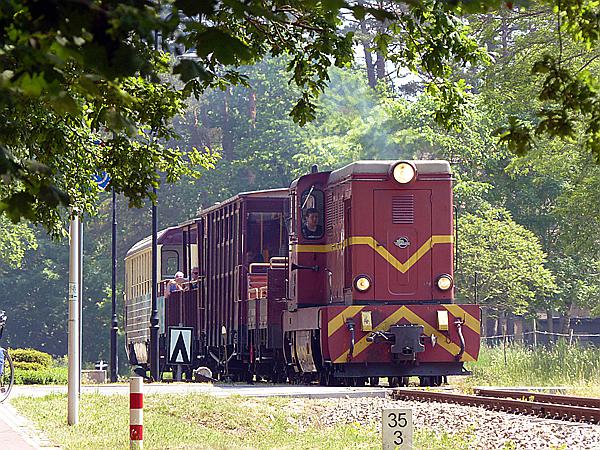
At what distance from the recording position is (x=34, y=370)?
110ft

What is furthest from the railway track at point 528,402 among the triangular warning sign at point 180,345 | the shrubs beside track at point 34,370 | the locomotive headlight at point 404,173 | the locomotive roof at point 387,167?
the shrubs beside track at point 34,370

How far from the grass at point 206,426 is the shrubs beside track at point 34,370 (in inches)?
383

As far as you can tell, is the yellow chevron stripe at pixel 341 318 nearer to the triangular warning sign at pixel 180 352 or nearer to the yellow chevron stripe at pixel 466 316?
the yellow chevron stripe at pixel 466 316

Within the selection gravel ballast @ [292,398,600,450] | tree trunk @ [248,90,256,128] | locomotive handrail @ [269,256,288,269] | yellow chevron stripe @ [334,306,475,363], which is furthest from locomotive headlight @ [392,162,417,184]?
tree trunk @ [248,90,256,128]

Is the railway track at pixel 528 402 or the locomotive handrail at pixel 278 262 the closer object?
the railway track at pixel 528 402

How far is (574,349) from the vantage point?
28.9 meters

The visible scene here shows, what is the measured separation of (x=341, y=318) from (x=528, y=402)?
520 centimetres

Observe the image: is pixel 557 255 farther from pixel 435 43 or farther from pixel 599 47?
pixel 435 43

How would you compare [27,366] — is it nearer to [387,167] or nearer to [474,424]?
[387,167]

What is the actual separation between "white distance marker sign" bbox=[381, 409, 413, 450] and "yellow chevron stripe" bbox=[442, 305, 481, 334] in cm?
1177

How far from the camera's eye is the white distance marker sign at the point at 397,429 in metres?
10.7

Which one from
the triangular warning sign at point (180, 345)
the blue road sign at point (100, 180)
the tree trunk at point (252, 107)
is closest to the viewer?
the blue road sign at point (100, 180)

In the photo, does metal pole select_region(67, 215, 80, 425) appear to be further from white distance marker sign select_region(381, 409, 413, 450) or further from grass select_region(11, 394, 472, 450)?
white distance marker sign select_region(381, 409, 413, 450)

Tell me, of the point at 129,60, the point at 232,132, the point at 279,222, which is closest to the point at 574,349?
the point at 279,222
